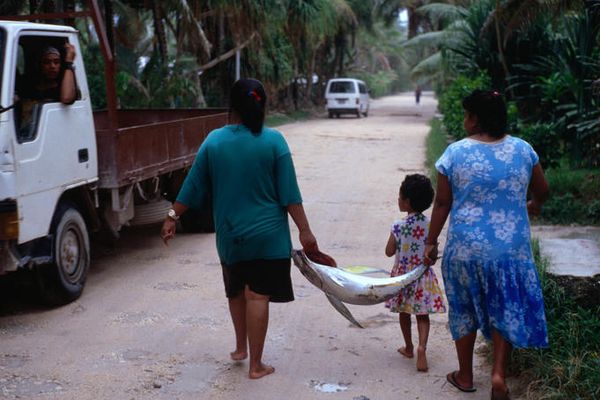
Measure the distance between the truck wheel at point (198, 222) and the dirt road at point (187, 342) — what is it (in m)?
0.49

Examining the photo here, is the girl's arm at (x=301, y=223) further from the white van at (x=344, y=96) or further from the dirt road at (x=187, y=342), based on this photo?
the white van at (x=344, y=96)

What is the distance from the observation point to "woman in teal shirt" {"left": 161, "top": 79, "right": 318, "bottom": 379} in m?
4.22

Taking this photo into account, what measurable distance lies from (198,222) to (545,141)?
4847mm

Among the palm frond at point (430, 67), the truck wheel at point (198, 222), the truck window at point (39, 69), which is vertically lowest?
the truck wheel at point (198, 222)

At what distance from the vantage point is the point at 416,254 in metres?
4.62

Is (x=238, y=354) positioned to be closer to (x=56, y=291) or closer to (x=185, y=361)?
(x=185, y=361)

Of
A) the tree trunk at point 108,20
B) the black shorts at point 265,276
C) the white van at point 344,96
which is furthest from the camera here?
the white van at point 344,96

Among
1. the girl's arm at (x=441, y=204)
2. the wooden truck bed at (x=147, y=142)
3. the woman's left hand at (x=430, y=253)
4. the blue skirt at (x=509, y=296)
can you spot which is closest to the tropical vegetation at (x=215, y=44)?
the wooden truck bed at (x=147, y=142)

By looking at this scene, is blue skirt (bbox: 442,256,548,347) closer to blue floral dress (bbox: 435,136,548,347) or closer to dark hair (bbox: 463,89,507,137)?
blue floral dress (bbox: 435,136,548,347)

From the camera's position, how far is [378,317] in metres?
5.76

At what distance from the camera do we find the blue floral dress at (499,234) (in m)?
3.82

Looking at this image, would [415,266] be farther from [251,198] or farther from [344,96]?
[344,96]

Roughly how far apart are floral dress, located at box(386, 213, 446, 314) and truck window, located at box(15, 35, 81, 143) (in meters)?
3.02

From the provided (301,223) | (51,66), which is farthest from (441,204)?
(51,66)
